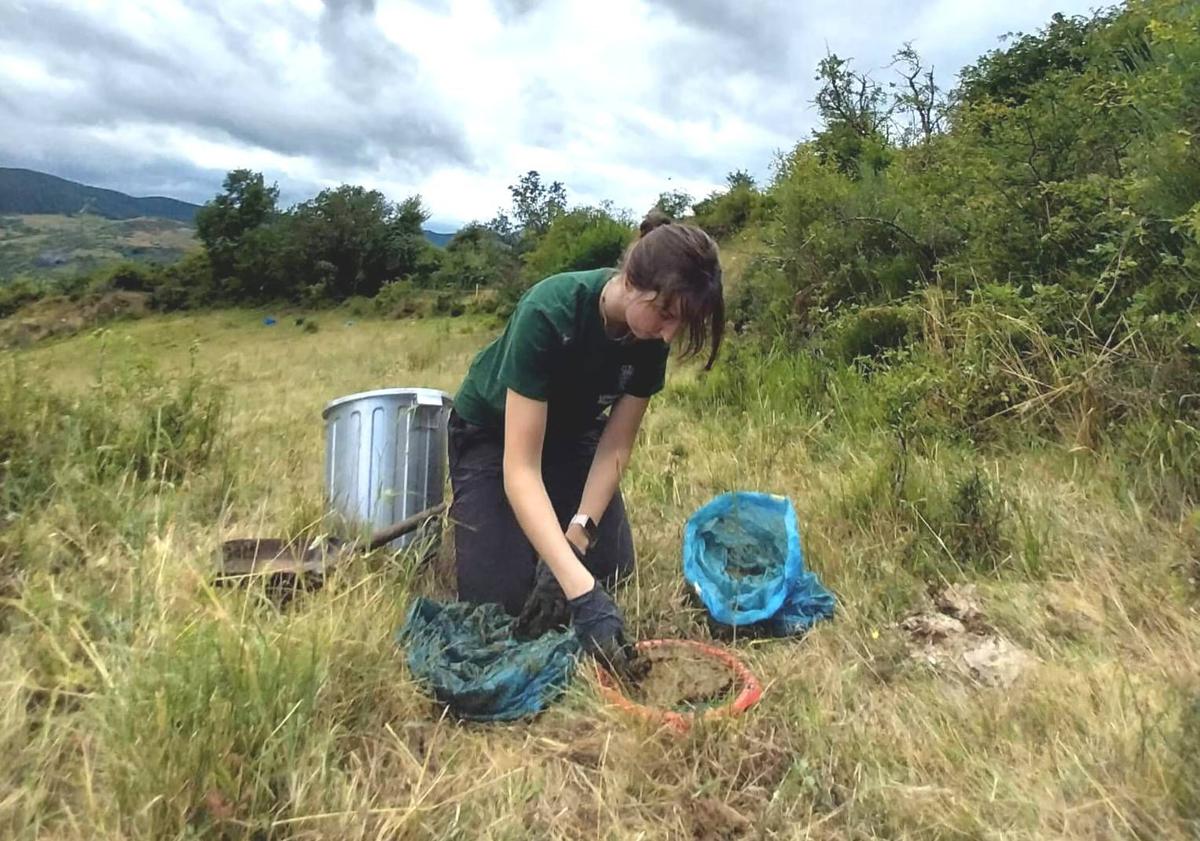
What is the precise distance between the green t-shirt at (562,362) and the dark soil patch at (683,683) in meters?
0.73

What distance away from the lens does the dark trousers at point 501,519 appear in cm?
250

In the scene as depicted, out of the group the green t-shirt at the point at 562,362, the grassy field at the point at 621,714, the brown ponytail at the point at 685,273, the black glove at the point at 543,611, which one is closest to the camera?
the grassy field at the point at 621,714

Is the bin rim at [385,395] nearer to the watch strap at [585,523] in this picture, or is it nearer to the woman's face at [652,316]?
the watch strap at [585,523]

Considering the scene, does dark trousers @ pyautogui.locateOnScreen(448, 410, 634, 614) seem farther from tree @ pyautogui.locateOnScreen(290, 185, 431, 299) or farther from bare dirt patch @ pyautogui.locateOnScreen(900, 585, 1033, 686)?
tree @ pyautogui.locateOnScreen(290, 185, 431, 299)

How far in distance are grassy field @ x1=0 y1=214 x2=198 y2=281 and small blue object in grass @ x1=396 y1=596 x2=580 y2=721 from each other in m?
129

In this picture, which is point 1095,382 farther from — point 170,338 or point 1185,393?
point 170,338

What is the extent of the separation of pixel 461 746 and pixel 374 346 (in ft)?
44.8

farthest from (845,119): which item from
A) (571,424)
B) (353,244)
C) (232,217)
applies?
(232,217)

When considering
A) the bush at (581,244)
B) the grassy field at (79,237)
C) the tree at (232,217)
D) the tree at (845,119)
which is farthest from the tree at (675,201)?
the grassy field at (79,237)

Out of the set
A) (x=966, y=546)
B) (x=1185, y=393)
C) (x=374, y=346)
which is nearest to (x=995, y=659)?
(x=966, y=546)

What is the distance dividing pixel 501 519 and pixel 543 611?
1.43ft

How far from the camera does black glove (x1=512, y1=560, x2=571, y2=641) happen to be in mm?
2215

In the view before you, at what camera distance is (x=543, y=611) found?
223 cm

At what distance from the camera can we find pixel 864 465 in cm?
312
